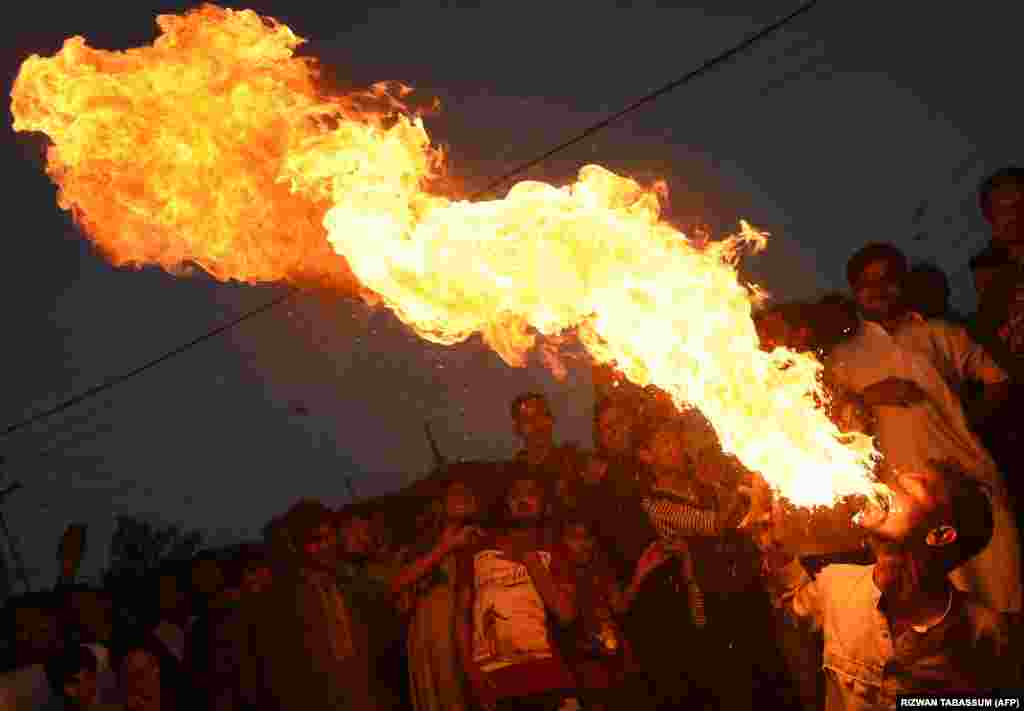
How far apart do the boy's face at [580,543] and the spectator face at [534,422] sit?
706 millimetres

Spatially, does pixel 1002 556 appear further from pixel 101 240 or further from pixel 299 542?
pixel 101 240

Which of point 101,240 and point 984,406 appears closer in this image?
point 984,406

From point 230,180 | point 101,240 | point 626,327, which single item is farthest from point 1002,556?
point 101,240

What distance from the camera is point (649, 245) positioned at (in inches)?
212

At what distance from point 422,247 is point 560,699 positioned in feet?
9.05

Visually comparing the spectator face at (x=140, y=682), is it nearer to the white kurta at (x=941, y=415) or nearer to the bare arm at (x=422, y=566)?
Answer: the bare arm at (x=422, y=566)

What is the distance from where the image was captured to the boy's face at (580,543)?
581cm

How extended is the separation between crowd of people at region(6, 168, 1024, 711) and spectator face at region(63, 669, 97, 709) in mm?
10

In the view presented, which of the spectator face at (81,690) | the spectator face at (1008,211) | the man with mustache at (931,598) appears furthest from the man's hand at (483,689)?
the spectator face at (1008,211)

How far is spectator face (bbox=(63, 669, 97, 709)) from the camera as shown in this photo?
5.45 m

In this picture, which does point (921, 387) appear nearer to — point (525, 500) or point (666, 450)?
point (666, 450)

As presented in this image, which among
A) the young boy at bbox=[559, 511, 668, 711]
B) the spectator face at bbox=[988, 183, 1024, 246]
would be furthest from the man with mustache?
the young boy at bbox=[559, 511, 668, 711]

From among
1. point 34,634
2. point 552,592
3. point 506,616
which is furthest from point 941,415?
point 34,634

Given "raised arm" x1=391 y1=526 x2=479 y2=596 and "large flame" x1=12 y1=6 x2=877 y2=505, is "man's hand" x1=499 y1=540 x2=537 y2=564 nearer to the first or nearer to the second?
"raised arm" x1=391 y1=526 x2=479 y2=596
